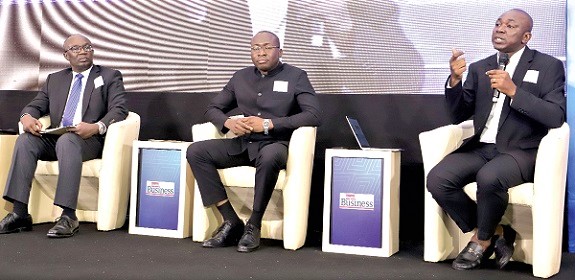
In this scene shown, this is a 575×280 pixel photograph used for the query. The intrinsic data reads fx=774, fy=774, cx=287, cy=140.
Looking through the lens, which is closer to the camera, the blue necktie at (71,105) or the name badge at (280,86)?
the name badge at (280,86)

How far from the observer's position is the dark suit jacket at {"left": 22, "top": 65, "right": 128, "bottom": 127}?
502 centimetres

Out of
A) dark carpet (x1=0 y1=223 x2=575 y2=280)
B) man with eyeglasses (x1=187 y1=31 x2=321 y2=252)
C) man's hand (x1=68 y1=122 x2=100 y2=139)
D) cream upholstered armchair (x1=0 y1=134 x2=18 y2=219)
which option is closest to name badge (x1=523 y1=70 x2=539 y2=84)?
dark carpet (x1=0 y1=223 x2=575 y2=280)

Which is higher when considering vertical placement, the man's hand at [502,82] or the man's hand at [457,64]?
the man's hand at [457,64]

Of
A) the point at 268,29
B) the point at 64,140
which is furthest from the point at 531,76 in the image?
the point at 64,140

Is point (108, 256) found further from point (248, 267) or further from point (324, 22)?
point (324, 22)

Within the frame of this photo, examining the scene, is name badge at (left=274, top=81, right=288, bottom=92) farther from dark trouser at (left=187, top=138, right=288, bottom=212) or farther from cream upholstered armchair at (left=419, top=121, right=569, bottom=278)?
cream upholstered armchair at (left=419, top=121, right=569, bottom=278)

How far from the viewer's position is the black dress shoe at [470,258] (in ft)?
12.1

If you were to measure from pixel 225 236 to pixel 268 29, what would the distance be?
1661mm

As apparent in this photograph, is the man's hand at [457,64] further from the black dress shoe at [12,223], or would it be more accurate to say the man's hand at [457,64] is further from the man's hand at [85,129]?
the black dress shoe at [12,223]

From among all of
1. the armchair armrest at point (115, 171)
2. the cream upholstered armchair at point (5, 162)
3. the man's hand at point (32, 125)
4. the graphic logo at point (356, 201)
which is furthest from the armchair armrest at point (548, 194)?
the cream upholstered armchair at point (5, 162)

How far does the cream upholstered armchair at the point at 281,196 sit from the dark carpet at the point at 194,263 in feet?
0.37

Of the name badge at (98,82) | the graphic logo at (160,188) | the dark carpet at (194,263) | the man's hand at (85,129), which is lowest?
the dark carpet at (194,263)

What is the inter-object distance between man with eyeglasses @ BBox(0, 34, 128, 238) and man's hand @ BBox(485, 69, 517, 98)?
7.99ft

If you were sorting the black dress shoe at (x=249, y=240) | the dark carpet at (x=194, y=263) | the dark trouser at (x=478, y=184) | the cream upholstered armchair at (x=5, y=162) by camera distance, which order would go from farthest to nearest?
the cream upholstered armchair at (x=5, y=162) < the black dress shoe at (x=249, y=240) < the dark trouser at (x=478, y=184) < the dark carpet at (x=194, y=263)
